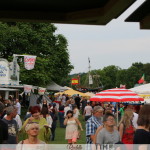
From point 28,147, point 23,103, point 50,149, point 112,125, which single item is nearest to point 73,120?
point 50,149

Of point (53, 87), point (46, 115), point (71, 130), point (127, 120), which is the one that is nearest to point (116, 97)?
point (46, 115)

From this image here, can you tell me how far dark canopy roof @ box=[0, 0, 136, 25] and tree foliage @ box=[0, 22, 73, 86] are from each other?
124ft

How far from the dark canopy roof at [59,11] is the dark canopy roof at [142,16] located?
0.35 metres

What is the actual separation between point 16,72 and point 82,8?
29.5 meters

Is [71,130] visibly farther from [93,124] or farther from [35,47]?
[35,47]

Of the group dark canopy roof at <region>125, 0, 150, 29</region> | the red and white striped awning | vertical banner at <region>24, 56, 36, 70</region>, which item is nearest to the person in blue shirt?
dark canopy roof at <region>125, 0, 150, 29</region>

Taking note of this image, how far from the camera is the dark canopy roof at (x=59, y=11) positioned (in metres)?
4.78

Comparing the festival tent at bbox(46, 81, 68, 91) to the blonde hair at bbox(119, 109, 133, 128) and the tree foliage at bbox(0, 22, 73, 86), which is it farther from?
the blonde hair at bbox(119, 109, 133, 128)

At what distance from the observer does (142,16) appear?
203 inches

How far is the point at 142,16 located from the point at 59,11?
41.3 inches

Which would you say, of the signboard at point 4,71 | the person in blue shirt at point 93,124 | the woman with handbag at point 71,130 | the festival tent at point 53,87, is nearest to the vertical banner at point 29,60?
the signboard at point 4,71

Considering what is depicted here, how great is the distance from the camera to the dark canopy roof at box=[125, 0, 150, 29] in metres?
4.91

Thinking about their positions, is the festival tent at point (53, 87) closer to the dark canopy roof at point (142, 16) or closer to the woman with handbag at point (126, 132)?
the woman with handbag at point (126, 132)

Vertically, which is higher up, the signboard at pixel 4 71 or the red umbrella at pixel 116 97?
the signboard at pixel 4 71
